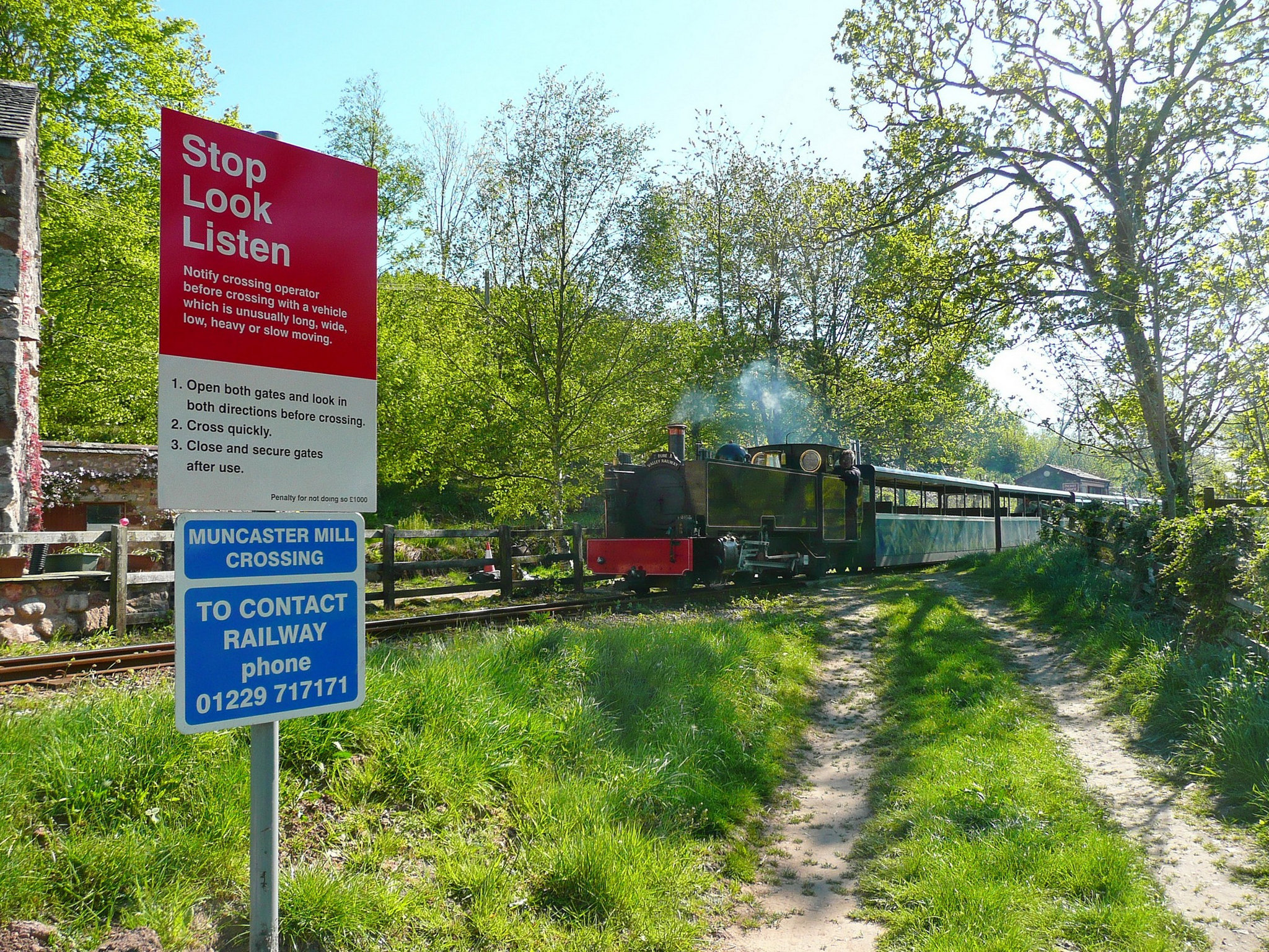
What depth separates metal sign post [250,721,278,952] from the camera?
2.06 metres

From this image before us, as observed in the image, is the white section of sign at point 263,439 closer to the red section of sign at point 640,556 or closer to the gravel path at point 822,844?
the gravel path at point 822,844

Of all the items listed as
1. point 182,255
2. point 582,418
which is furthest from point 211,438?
point 582,418

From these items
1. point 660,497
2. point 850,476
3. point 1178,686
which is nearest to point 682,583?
point 660,497

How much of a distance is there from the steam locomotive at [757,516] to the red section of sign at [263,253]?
1134cm

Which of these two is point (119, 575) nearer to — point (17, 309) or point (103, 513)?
point (17, 309)

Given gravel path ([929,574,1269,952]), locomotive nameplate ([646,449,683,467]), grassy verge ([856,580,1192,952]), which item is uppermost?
locomotive nameplate ([646,449,683,467])

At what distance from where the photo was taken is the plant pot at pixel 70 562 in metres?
8.94

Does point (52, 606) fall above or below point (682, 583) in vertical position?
above

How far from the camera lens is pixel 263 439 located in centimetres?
210

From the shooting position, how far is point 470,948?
10.6 ft

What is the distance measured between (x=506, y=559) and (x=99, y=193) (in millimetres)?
14194

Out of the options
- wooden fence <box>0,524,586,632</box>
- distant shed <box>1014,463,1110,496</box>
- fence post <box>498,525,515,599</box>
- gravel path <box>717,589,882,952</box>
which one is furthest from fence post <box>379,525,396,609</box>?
distant shed <box>1014,463,1110,496</box>

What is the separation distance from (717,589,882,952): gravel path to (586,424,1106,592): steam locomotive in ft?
17.1

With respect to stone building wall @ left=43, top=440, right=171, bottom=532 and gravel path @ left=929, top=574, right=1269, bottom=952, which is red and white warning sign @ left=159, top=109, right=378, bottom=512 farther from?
stone building wall @ left=43, top=440, right=171, bottom=532
